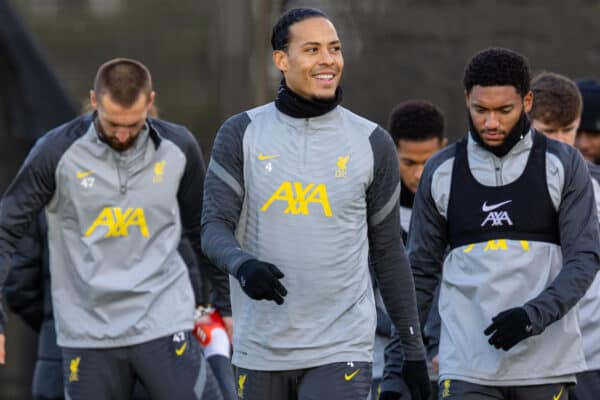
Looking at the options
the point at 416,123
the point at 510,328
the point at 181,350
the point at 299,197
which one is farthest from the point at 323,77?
the point at 416,123

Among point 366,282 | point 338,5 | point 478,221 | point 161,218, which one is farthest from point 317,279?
point 338,5

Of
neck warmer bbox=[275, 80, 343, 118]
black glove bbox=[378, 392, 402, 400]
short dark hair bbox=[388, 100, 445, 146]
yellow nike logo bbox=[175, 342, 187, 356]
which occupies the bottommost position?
yellow nike logo bbox=[175, 342, 187, 356]

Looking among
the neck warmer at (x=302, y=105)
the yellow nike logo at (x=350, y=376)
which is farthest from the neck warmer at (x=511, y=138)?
the yellow nike logo at (x=350, y=376)

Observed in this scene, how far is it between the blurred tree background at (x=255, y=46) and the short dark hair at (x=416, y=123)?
13.0 feet

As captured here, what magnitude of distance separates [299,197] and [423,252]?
3.09 feet

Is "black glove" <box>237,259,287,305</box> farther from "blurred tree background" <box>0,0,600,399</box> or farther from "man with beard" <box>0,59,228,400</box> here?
"blurred tree background" <box>0,0,600,399</box>

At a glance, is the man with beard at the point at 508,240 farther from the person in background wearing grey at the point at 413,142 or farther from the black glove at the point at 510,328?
the person in background wearing grey at the point at 413,142

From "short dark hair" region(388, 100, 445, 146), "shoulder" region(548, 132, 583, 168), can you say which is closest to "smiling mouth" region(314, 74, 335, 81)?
"shoulder" region(548, 132, 583, 168)

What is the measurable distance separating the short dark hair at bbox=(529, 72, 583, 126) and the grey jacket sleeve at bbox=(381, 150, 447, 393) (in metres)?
1.02

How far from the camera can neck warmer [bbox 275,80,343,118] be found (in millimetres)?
7348

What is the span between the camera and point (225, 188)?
23.8 ft

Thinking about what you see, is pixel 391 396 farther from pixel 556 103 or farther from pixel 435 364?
pixel 556 103

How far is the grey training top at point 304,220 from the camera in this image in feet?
23.6

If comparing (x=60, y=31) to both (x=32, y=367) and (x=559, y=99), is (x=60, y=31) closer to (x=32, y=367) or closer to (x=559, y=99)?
(x=32, y=367)
